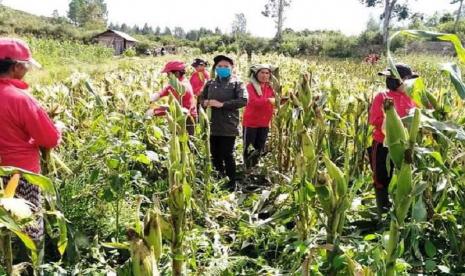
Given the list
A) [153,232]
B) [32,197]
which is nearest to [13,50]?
[32,197]

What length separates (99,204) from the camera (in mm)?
3025

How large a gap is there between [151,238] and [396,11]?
1679 inches

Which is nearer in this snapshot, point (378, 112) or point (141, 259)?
point (141, 259)

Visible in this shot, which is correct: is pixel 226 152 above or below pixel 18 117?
below

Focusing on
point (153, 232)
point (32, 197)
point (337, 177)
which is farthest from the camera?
point (32, 197)

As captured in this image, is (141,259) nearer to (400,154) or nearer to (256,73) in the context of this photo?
(400,154)

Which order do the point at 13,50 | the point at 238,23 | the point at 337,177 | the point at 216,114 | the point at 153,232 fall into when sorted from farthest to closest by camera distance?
the point at 238,23 → the point at 216,114 → the point at 13,50 → the point at 337,177 → the point at 153,232

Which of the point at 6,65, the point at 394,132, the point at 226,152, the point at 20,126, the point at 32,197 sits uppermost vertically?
the point at 6,65

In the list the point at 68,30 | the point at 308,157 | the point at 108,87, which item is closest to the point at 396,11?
the point at 68,30

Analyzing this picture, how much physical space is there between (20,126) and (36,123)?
0.10 meters

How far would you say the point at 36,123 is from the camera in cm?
212

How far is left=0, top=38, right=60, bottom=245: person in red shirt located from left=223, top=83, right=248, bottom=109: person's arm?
199cm

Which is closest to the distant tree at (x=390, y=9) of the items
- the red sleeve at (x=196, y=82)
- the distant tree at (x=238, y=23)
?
the distant tree at (x=238, y=23)

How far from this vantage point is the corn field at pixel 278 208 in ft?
4.92
